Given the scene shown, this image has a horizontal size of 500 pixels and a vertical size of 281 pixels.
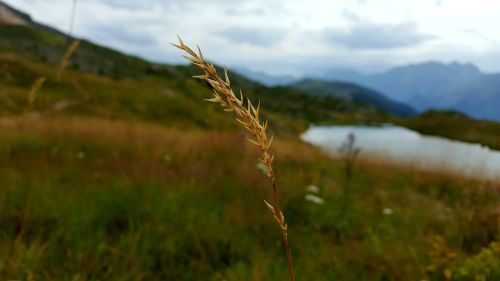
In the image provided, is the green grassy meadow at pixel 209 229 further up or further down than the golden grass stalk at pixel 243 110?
further down

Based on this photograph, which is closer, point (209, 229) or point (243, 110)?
point (243, 110)

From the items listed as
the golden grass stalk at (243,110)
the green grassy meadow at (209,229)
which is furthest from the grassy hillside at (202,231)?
the golden grass stalk at (243,110)

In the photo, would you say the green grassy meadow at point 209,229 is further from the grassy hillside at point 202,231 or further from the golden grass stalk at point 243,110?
the golden grass stalk at point 243,110

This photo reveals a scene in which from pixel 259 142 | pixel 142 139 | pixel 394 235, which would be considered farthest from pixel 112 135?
pixel 259 142

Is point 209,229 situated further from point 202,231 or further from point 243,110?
point 243,110

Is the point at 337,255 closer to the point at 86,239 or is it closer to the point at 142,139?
the point at 86,239

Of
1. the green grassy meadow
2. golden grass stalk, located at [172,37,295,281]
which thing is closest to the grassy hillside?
the green grassy meadow

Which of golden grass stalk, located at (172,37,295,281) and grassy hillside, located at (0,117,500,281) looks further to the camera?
grassy hillside, located at (0,117,500,281)

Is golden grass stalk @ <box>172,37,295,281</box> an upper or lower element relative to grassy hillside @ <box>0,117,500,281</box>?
upper

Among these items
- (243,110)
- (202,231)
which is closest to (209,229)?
(202,231)

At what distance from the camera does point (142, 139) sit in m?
10.7

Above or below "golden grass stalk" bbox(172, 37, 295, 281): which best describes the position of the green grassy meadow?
below

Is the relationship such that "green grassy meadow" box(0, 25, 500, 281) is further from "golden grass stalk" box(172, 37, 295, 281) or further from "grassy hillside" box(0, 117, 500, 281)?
"golden grass stalk" box(172, 37, 295, 281)

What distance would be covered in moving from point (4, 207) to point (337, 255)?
3.21m
